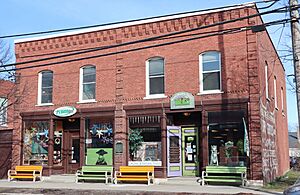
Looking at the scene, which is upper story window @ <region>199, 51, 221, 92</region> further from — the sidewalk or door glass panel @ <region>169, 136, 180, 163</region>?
the sidewalk

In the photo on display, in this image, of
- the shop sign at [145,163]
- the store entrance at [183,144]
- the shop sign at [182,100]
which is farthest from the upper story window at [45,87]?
the shop sign at [182,100]

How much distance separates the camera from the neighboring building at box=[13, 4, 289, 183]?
60.8 ft

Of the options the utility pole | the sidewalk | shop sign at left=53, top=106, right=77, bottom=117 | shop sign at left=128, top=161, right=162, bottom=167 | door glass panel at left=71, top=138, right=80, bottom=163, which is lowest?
the sidewalk

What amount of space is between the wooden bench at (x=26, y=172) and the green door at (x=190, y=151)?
7797 mm

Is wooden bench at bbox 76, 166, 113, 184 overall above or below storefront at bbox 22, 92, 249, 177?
below

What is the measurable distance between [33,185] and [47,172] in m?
2.67

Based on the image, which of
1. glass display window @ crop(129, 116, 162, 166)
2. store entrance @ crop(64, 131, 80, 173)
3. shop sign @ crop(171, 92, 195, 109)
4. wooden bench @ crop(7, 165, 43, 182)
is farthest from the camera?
store entrance @ crop(64, 131, 80, 173)

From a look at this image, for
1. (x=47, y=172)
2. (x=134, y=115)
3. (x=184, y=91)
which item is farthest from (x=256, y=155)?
(x=47, y=172)

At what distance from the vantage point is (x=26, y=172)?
22031 millimetres

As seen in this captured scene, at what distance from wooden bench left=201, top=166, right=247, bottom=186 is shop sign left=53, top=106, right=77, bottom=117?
7898 mm

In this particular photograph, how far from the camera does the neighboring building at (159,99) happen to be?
18.5 meters

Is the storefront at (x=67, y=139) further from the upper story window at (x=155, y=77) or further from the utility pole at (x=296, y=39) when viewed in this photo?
the utility pole at (x=296, y=39)

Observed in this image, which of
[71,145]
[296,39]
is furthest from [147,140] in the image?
[296,39]

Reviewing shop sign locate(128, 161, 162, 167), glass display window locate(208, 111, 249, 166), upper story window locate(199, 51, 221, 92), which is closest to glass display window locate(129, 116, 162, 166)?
shop sign locate(128, 161, 162, 167)
